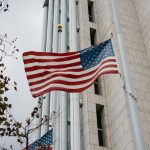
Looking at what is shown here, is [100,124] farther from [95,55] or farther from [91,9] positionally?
[95,55]

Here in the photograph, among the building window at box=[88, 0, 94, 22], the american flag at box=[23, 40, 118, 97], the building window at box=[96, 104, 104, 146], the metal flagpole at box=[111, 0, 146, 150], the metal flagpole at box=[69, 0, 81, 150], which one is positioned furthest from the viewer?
the building window at box=[88, 0, 94, 22]

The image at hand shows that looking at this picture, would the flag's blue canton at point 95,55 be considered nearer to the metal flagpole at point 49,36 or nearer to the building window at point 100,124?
the building window at point 100,124

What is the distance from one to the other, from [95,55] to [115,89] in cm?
1488

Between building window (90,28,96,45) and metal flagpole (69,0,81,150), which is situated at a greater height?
building window (90,28,96,45)

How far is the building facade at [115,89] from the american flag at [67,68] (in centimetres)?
932

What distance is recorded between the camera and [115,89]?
28547 millimetres

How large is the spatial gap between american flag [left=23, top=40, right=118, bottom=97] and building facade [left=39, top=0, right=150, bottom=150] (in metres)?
9.32

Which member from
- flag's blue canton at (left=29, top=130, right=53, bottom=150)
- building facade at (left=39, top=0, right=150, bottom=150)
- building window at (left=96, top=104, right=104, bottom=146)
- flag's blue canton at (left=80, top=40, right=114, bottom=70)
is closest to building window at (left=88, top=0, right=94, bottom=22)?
building facade at (left=39, top=0, right=150, bottom=150)

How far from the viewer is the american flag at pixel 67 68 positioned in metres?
13.5

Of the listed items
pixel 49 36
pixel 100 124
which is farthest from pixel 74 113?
pixel 49 36

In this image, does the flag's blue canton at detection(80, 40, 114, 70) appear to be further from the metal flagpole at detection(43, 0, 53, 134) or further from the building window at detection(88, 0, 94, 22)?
the metal flagpole at detection(43, 0, 53, 134)

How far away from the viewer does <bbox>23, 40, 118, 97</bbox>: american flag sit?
532 inches

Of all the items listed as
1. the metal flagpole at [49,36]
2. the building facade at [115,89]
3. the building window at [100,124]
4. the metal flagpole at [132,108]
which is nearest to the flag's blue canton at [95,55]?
the metal flagpole at [132,108]

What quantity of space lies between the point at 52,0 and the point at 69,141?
88.1 ft
